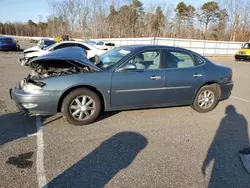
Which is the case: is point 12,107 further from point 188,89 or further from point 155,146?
point 188,89

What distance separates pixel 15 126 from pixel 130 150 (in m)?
2.17

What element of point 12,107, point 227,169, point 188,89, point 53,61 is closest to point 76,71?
point 53,61

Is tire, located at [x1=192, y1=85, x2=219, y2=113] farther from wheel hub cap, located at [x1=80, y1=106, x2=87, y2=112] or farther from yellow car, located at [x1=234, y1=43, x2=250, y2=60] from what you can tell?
yellow car, located at [x1=234, y1=43, x2=250, y2=60]

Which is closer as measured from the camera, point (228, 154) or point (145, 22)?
point (228, 154)

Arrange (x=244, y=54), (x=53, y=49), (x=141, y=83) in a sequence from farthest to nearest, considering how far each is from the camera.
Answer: (x=244, y=54) < (x=53, y=49) < (x=141, y=83)

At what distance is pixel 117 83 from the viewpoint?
379 centimetres

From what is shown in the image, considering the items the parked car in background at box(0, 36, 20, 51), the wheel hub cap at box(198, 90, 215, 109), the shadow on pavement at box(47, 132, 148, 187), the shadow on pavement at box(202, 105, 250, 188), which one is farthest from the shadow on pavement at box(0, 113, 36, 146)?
the parked car in background at box(0, 36, 20, 51)

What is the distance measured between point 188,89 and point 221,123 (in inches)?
38.0

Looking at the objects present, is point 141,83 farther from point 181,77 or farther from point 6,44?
point 6,44

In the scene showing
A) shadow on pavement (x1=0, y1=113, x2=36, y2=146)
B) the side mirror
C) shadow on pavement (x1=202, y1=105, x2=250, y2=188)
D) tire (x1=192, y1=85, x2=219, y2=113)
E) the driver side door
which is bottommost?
shadow on pavement (x1=202, y1=105, x2=250, y2=188)

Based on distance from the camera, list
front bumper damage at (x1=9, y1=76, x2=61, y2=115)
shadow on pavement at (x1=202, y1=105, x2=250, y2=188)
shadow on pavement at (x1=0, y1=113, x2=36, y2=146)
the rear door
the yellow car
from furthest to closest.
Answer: the yellow car → the rear door → front bumper damage at (x1=9, y1=76, x2=61, y2=115) → shadow on pavement at (x1=0, y1=113, x2=36, y2=146) → shadow on pavement at (x1=202, y1=105, x2=250, y2=188)

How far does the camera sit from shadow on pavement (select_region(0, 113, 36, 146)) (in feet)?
10.7

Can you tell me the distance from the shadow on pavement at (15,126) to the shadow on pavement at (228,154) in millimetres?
2897

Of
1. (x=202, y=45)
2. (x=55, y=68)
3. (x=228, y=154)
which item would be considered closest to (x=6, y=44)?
(x=55, y=68)
